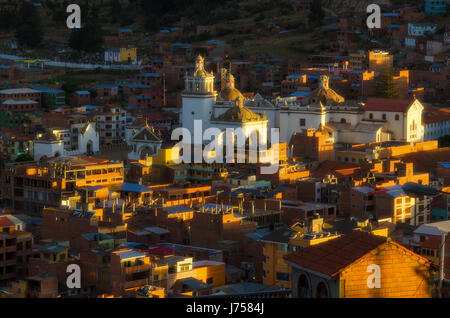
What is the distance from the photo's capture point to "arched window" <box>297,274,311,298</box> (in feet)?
64.8

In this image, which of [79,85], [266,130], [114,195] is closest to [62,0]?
[79,85]

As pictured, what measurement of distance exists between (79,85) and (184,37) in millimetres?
13598

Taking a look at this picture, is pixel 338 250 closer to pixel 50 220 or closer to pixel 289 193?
A: pixel 50 220

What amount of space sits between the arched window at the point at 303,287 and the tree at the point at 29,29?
67683 mm

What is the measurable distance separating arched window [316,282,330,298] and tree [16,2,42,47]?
6815 centimetres

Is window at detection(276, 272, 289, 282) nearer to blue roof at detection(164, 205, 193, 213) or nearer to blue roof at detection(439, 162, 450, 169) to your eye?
blue roof at detection(164, 205, 193, 213)

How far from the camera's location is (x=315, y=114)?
4997cm

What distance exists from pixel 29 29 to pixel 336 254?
6787cm

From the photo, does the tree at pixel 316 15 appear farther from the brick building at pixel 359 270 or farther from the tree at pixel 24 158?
the brick building at pixel 359 270

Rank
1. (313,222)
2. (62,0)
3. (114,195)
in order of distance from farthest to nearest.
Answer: (62,0) → (114,195) → (313,222)

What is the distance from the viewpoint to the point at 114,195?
128 feet

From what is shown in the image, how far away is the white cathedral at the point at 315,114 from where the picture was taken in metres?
49.3

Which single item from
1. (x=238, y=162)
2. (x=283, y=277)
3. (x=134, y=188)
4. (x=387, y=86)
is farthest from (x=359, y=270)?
(x=387, y=86)

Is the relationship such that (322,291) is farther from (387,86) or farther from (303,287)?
(387,86)
